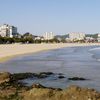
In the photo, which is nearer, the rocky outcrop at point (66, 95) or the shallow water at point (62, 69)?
the rocky outcrop at point (66, 95)

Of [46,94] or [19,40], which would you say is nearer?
[46,94]

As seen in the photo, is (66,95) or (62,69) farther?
(62,69)

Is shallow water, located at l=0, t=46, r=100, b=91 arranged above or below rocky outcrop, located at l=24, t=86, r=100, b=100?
below

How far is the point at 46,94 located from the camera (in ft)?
30.7

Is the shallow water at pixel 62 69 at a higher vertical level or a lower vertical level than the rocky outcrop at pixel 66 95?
lower

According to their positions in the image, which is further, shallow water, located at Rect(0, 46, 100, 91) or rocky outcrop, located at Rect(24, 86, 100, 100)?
shallow water, located at Rect(0, 46, 100, 91)

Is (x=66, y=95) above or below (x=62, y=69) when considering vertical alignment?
Result: above

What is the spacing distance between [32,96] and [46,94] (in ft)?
1.32

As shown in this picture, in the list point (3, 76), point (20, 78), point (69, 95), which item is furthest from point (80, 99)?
point (20, 78)

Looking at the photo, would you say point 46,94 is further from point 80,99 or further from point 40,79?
point 40,79

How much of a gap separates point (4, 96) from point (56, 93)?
1697 mm

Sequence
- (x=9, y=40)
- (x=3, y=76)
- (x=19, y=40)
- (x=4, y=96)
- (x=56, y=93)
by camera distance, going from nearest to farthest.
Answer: (x=56, y=93)
(x=4, y=96)
(x=3, y=76)
(x=9, y=40)
(x=19, y=40)

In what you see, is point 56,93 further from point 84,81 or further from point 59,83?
point 84,81

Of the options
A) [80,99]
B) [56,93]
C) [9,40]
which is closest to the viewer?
[80,99]
